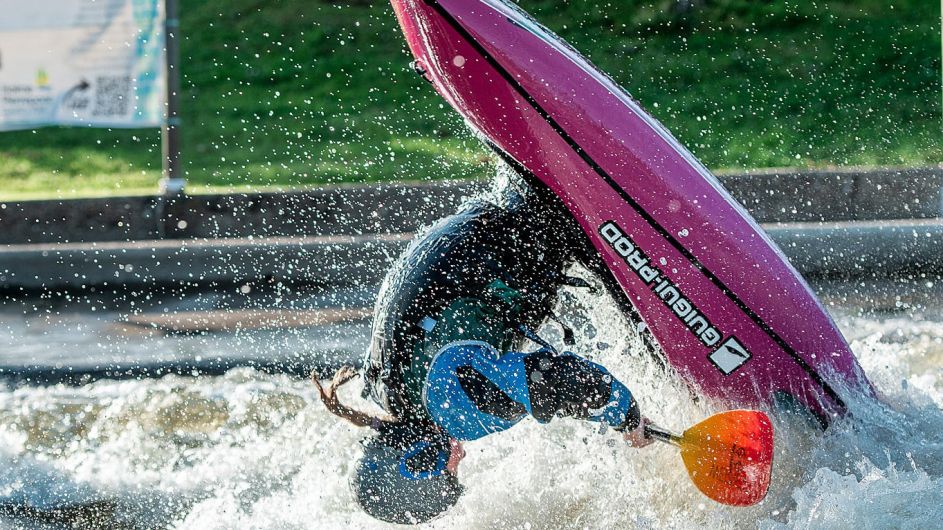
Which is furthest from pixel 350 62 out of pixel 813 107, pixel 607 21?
pixel 813 107

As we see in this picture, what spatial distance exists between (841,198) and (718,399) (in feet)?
15.7

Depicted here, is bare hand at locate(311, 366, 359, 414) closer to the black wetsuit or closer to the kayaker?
the kayaker

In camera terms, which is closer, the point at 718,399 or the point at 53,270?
the point at 718,399

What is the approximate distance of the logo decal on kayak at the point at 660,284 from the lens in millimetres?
3916

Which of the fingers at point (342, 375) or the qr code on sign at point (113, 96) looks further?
the qr code on sign at point (113, 96)

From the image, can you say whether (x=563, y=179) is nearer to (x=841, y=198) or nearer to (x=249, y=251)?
(x=249, y=251)

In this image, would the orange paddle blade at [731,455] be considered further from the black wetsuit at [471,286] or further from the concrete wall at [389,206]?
the concrete wall at [389,206]

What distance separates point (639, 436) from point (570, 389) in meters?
0.35

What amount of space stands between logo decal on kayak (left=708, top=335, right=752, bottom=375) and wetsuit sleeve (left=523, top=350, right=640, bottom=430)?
476mm

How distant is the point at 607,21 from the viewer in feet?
45.2

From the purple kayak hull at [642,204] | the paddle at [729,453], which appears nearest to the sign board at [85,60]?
the purple kayak hull at [642,204]

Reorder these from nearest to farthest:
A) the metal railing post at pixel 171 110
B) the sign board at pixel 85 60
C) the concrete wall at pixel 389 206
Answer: the sign board at pixel 85 60, the concrete wall at pixel 389 206, the metal railing post at pixel 171 110

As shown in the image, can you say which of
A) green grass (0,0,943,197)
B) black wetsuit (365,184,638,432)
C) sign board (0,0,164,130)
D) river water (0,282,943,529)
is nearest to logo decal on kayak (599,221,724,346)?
black wetsuit (365,184,638,432)

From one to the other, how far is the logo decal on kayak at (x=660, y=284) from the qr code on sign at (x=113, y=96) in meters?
5.28
